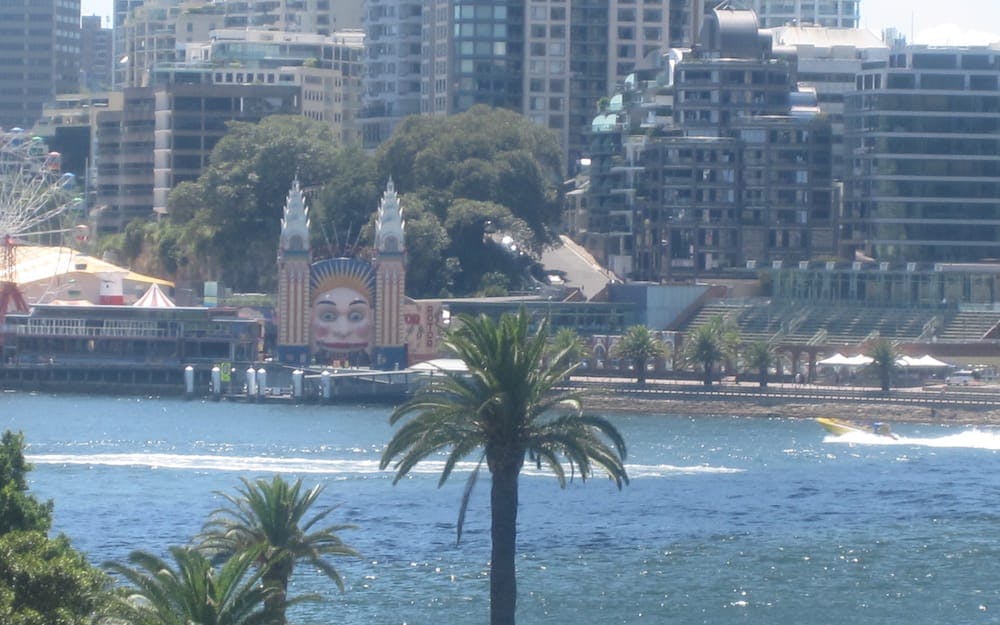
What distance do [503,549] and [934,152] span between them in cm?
10746

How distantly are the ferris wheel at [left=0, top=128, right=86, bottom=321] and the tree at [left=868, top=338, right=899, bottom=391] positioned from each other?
56.4m

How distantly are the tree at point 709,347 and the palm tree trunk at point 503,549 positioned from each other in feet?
267

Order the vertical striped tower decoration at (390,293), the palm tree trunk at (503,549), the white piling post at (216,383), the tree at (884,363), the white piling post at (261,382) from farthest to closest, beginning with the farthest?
the vertical striped tower decoration at (390,293), the white piling post at (216,383), the white piling post at (261,382), the tree at (884,363), the palm tree trunk at (503,549)

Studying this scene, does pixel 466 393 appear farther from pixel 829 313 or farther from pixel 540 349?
pixel 829 313

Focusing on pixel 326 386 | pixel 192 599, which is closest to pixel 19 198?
pixel 326 386

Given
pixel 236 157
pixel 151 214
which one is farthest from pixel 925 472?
pixel 151 214

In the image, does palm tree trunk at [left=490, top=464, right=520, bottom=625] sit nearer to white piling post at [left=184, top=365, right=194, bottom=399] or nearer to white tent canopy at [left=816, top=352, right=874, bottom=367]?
white tent canopy at [left=816, top=352, right=874, bottom=367]

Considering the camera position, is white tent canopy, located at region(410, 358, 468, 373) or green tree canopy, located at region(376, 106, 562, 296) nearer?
white tent canopy, located at region(410, 358, 468, 373)

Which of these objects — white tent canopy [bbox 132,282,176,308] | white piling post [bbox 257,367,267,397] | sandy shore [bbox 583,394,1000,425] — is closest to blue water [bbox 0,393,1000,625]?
sandy shore [bbox 583,394,1000,425]

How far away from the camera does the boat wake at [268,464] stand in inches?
3656

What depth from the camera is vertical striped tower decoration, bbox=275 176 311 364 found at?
140500 mm

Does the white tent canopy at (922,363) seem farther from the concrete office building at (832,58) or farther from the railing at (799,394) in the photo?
the concrete office building at (832,58)

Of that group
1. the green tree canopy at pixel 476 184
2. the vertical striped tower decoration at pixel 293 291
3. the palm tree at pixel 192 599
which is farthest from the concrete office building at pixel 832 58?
the palm tree at pixel 192 599

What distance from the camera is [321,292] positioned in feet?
464
